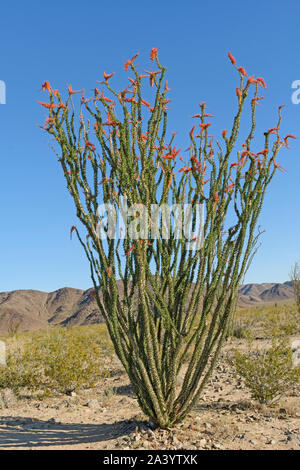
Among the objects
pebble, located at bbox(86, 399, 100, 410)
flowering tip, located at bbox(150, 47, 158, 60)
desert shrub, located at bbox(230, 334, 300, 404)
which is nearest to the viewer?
flowering tip, located at bbox(150, 47, 158, 60)

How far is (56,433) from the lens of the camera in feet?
16.2

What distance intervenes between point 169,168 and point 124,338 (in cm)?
179

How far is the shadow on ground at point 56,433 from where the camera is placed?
14.9 ft

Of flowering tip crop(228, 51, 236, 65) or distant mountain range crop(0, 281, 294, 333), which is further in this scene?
distant mountain range crop(0, 281, 294, 333)

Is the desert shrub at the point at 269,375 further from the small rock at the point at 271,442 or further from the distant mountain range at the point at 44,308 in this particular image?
the distant mountain range at the point at 44,308

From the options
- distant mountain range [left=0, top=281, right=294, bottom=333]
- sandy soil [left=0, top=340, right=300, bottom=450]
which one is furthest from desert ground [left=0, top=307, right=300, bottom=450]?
distant mountain range [left=0, top=281, right=294, bottom=333]

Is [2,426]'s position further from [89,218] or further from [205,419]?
[89,218]

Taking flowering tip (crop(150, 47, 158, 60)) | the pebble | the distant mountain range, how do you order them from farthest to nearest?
the distant mountain range → the pebble → flowering tip (crop(150, 47, 158, 60))

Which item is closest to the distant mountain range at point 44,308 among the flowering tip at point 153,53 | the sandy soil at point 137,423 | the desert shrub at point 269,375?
the sandy soil at point 137,423

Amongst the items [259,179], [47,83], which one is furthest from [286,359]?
[47,83]

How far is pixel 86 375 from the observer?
7.48m

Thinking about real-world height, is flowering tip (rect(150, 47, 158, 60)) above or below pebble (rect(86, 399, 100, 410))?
above

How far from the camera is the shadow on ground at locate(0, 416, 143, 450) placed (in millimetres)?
4543

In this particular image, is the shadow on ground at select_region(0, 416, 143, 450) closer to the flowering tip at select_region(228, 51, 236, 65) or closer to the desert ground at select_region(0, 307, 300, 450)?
the desert ground at select_region(0, 307, 300, 450)
